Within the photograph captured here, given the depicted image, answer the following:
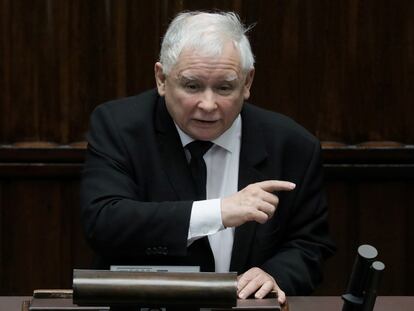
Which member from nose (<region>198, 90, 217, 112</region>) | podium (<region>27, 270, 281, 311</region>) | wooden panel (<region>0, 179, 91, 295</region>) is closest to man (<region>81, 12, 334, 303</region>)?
nose (<region>198, 90, 217, 112</region>)

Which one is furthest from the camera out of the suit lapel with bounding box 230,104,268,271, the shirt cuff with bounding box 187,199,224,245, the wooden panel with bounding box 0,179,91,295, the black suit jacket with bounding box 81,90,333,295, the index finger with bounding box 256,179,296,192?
the wooden panel with bounding box 0,179,91,295

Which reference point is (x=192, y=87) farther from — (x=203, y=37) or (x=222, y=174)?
(x=222, y=174)

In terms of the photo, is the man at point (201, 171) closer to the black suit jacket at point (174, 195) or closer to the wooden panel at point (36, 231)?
the black suit jacket at point (174, 195)

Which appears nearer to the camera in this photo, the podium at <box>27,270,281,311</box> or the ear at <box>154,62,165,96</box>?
the podium at <box>27,270,281,311</box>

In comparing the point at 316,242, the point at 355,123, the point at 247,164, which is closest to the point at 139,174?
the point at 247,164

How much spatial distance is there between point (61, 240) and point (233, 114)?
1642mm

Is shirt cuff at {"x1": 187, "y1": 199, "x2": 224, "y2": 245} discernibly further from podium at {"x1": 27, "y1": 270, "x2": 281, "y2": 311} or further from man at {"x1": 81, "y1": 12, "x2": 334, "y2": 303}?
podium at {"x1": 27, "y1": 270, "x2": 281, "y2": 311}

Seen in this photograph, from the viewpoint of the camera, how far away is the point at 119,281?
90.2 inches

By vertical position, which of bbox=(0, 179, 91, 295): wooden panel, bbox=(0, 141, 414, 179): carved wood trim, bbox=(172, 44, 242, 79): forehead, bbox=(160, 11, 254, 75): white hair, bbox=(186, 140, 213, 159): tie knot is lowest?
bbox=(0, 179, 91, 295): wooden panel

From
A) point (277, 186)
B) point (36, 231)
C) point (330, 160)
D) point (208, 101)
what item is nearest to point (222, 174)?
point (208, 101)

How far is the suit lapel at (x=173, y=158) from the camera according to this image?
3.44 metres

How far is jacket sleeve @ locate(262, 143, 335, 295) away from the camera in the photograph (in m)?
3.31

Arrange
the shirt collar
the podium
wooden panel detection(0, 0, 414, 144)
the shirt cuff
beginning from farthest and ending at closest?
wooden panel detection(0, 0, 414, 144) → the shirt collar → the shirt cuff → the podium

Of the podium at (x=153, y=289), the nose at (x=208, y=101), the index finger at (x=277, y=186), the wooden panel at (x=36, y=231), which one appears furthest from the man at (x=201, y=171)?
the wooden panel at (x=36, y=231)
